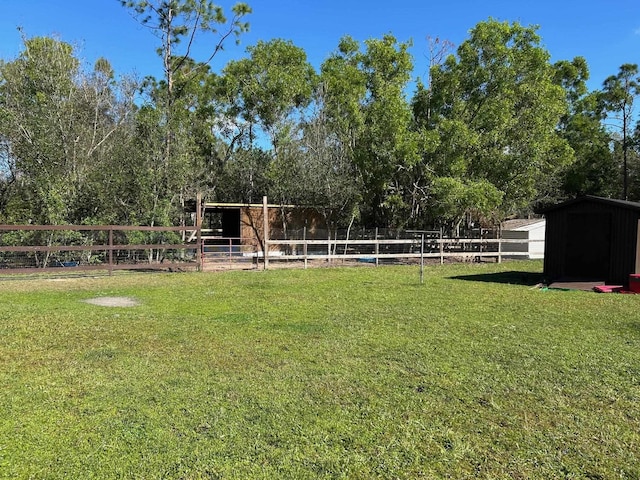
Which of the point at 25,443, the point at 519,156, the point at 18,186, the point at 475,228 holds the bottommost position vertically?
the point at 25,443

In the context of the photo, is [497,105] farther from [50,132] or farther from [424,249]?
[50,132]

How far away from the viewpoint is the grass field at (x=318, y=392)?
3.09 meters

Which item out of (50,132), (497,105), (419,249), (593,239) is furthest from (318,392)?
(497,105)

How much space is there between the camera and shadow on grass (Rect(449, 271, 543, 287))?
13.2m

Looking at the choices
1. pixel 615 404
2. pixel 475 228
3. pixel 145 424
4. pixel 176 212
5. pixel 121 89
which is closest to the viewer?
pixel 145 424

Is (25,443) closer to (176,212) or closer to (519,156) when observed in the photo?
(176,212)

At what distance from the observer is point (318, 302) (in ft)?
30.6

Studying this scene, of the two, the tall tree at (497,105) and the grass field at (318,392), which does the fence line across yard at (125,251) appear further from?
the grass field at (318,392)

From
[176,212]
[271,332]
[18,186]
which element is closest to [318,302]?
[271,332]

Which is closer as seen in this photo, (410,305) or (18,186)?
(410,305)

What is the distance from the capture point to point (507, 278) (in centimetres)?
1416

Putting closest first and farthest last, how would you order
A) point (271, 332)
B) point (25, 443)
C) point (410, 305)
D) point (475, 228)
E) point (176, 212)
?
point (25, 443) < point (271, 332) < point (410, 305) < point (176, 212) < point (475, 228)

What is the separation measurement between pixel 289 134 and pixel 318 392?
1931cm

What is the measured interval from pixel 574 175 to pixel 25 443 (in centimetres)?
3647
